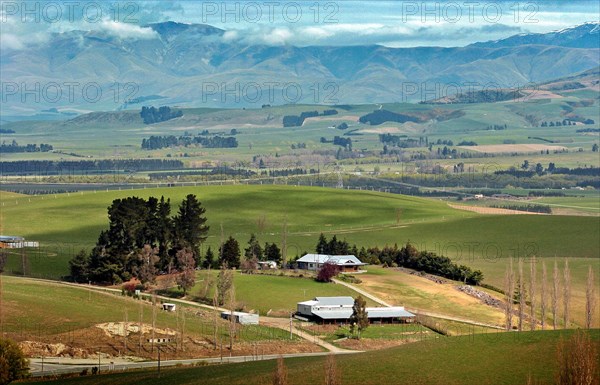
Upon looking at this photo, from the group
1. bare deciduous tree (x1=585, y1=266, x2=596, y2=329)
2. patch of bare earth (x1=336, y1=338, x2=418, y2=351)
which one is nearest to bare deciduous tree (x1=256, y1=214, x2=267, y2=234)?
bare deciduous tree (x1=585, y1=266, x2=596, y2=329)

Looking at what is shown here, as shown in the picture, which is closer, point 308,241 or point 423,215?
point 308,241

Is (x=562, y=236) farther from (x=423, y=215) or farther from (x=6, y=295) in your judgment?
(x=6, y=295)

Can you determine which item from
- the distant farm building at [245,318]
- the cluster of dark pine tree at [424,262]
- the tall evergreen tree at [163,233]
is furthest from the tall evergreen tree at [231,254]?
the distant farm building at [245,318]

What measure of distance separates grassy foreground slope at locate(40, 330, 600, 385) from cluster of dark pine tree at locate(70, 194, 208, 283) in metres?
44.7

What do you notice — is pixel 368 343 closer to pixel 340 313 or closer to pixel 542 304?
pixel 340 313

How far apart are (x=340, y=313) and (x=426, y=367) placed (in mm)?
37321

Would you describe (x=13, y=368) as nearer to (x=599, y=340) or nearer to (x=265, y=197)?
(x=599, y=340)

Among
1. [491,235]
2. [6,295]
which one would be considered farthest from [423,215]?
[6,295]

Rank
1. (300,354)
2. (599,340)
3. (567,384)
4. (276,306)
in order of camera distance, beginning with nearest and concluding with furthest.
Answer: (567,384)
(599,340)
(300,354)
(276,306)

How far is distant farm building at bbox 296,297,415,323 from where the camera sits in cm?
10988

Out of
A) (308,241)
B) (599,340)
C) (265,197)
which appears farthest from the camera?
(265,197)

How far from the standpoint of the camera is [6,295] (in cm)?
10369

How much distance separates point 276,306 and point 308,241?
131ft

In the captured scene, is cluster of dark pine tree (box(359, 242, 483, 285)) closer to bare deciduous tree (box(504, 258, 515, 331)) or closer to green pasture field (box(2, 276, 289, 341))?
bare deciduous tree (box(504, 258, 515, 331))
